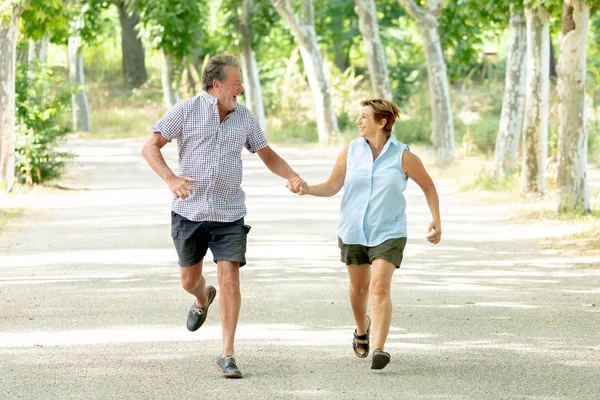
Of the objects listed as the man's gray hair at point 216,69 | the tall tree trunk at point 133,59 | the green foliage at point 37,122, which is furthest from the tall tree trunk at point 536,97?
the tall tree trunk at point 133,59

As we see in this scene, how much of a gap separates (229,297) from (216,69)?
133 centimetres

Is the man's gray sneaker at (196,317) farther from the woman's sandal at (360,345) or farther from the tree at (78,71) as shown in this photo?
the tree at (78,71)

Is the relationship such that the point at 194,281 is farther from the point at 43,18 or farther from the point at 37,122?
the point at 37,122

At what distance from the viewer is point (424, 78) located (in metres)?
47.9

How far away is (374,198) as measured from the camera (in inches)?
313

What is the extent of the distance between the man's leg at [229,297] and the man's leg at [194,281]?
0.41 m

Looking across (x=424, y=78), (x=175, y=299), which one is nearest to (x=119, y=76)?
(x=424, y=78)

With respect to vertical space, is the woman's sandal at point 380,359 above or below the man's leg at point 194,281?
below

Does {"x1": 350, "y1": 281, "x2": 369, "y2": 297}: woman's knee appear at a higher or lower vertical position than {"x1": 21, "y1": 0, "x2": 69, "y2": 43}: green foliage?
lower

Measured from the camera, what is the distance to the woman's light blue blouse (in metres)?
7.91

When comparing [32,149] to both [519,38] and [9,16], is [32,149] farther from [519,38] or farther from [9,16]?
[519,38]

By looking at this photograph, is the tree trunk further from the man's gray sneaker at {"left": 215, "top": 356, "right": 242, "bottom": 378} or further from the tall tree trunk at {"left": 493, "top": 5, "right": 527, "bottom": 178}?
the man's gray sneaker at {"left": 215, "top": 356, "right": 242, "bottom": 378}

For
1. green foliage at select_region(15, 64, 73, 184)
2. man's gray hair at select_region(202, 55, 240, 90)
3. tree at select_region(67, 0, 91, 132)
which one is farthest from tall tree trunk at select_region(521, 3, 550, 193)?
tree at select_region(67, 0, 91, 132)

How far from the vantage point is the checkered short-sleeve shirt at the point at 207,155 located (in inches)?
308
